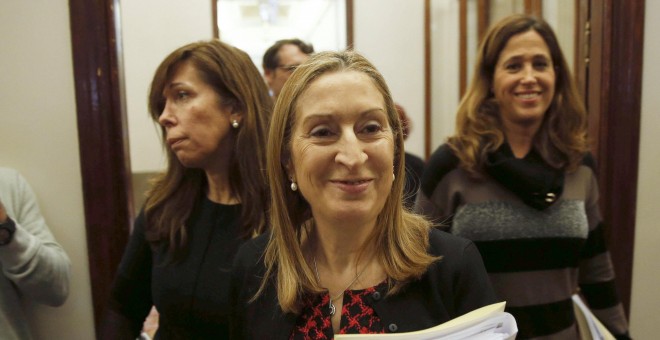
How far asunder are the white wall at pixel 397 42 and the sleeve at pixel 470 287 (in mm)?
3277

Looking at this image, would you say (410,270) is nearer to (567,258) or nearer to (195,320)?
(195,320)

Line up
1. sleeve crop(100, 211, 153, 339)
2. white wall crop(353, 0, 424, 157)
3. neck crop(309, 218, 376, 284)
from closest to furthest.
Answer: neck crop(309, 218, 376, 284)
sleeve crop(100, 211, 153, 339)
white wall crop(353, 0, 424, 157)

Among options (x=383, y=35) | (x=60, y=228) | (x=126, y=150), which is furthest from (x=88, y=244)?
(x=383, y=35)

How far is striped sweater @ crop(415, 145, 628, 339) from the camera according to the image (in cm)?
137

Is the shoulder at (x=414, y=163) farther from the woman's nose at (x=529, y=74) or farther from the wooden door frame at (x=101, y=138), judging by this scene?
the wooden door frame at (x=101, y=138)

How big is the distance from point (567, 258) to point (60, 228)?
4.88ft

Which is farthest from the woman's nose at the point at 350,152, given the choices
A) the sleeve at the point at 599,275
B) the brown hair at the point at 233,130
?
the sleeve at the point at 599,275

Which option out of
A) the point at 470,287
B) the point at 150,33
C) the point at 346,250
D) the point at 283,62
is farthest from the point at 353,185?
the point at 150,33

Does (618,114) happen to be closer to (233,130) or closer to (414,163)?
(414,163)

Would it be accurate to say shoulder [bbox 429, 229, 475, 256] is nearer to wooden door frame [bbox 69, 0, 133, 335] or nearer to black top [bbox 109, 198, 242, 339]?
black top [bbox 109, 198, 242, 339]

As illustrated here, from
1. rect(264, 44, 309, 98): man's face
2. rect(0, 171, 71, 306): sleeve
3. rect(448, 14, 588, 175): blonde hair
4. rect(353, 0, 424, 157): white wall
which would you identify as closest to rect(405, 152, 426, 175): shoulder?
rect(448, 14, 588, 175): blonde hair

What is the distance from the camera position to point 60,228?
1.59m

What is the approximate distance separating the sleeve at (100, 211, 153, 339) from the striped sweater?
751mm

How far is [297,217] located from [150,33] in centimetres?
280
